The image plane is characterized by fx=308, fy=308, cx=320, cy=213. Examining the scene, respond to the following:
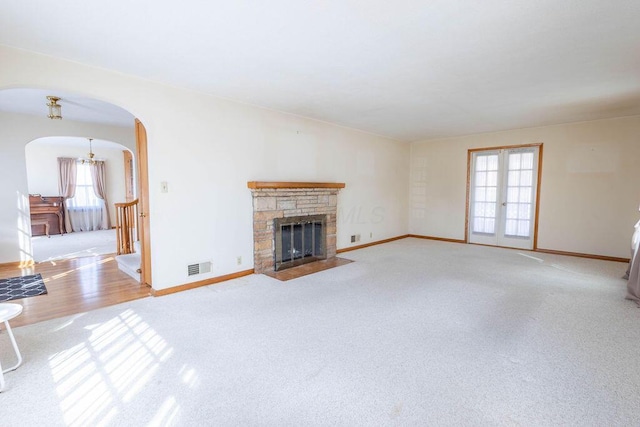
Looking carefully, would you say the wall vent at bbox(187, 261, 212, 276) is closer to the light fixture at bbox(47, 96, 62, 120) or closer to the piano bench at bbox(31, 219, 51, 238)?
the light fixture at bbox(47, 96, 62, 120)

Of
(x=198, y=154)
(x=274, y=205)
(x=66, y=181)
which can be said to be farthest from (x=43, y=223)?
(x=274, y=205)

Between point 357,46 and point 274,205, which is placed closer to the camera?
point 357,46

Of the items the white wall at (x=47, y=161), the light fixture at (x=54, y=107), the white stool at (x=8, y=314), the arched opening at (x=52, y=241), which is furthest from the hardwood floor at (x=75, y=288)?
the white wall at (x=47, y=161)

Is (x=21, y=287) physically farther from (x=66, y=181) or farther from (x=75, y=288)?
(x=66, y=181)

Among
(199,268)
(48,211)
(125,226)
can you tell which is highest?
(48,211)

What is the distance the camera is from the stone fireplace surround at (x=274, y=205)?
14.4 ft

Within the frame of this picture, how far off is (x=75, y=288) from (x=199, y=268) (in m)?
1.52

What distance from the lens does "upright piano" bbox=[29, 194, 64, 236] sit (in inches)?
304

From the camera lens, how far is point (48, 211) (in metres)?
7.88

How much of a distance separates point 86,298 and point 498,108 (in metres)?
5.89

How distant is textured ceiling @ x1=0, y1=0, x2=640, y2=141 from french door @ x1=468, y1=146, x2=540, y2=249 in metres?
2.06

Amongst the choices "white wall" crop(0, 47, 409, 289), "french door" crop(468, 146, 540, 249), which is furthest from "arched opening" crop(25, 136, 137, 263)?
"french door" crop(468, 146, 540, 249)

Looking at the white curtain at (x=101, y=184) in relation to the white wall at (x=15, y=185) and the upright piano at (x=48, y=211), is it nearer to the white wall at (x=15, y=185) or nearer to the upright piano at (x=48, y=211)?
the upright piano at (x=48, y=211)

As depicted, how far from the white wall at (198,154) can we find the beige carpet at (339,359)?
24.4 inches
